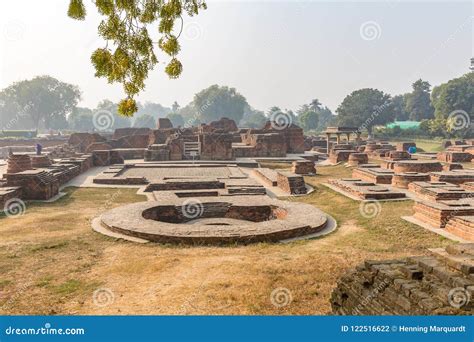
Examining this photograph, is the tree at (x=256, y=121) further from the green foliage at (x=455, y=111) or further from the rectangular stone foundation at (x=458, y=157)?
the rectangular stone foundation at (x=458, y=157)

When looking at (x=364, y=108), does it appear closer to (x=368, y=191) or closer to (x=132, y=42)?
(x=368, y=191)

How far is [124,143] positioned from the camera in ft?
97.6

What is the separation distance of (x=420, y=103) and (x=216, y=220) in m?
69.3

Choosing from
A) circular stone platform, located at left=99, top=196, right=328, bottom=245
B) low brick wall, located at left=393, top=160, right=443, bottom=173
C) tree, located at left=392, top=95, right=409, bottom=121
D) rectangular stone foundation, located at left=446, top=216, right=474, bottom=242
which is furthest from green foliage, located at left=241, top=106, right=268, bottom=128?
rectangular stone foundation, located at left=446, top=216, right=474, bottom=242

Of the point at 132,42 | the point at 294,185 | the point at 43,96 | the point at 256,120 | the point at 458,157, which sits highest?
the point at 43,96

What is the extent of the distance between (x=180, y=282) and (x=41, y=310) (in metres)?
1.60

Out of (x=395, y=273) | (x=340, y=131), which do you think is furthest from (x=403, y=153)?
(x=395, y=273)

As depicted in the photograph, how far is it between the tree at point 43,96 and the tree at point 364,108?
50215 mm

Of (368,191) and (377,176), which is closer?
(368,191)

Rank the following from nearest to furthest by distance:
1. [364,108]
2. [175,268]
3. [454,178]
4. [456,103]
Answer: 1. [175,268]
2. [454,178]
3. [456,103]
4. [364,108]

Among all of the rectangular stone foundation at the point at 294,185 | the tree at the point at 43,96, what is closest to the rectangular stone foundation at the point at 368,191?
the rectangular stone foundation at the point at 294,185

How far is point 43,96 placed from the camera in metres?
65.6

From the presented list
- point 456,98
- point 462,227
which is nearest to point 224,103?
point 456,98

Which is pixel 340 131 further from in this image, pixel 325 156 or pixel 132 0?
pixel 132 0
